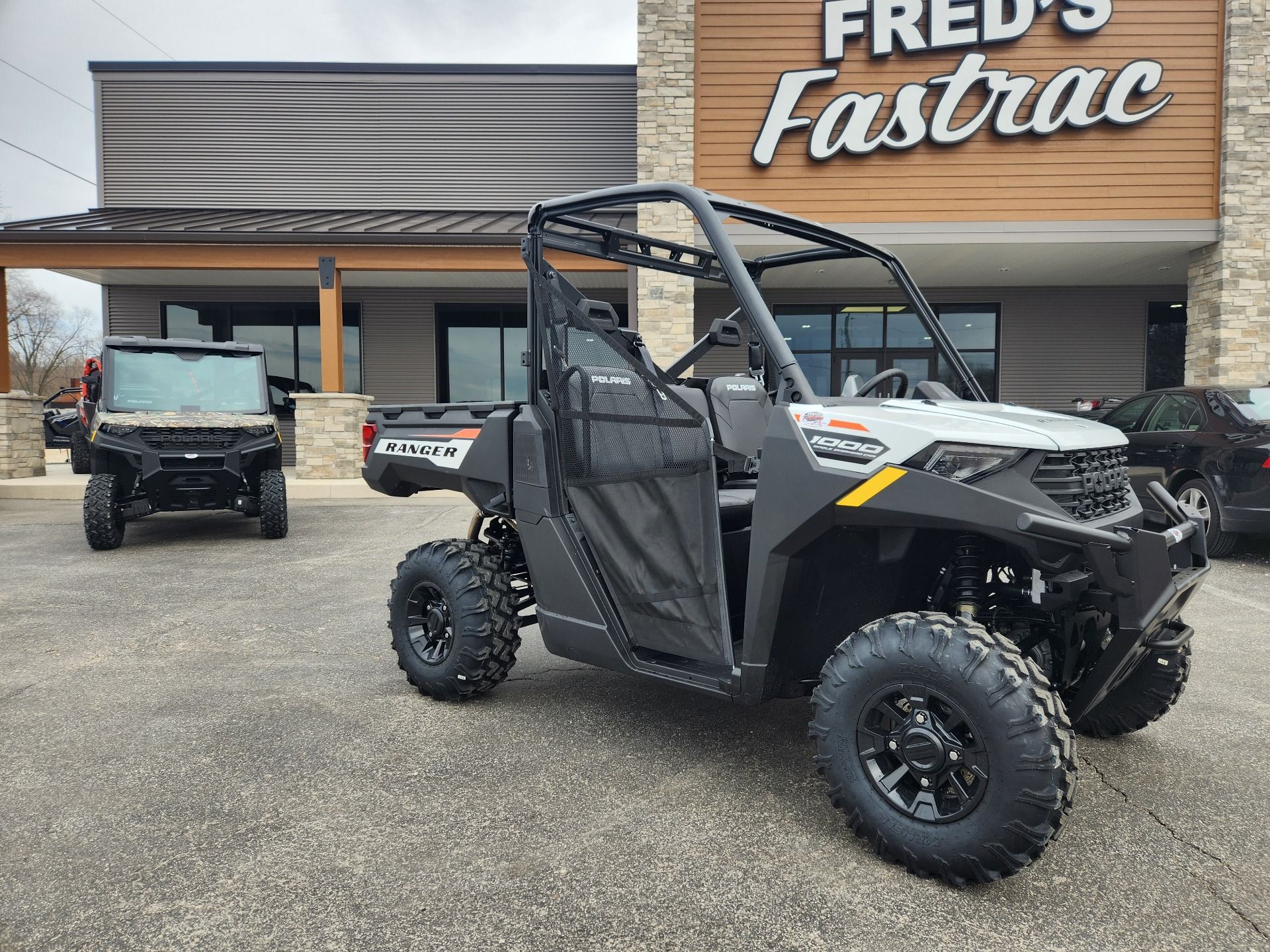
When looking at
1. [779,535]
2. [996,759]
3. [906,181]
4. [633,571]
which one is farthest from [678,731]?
[906,181]

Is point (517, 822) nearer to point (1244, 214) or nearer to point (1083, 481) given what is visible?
point (1083, 481)

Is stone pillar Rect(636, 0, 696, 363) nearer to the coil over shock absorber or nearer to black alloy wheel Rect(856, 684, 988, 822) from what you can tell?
the coil over shock absorber

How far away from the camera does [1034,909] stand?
225 cm

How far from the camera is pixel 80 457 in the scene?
14867mm

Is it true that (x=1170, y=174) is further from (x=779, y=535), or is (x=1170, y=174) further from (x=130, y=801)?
(x=130, y=801)

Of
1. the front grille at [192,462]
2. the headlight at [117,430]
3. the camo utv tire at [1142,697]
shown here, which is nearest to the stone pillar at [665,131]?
the front grille at [192,462]

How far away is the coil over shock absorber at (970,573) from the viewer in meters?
2.62

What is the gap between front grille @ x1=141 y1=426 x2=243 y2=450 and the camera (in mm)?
8422

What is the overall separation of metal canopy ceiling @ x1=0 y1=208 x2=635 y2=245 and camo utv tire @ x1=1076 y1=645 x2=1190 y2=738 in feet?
33.2

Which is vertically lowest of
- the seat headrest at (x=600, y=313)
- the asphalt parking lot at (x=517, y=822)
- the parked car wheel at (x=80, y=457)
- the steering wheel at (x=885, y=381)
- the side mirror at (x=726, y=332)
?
the asphalt parking lot at (x=517, y=822)

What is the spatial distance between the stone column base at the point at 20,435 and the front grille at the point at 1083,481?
15.1 meters

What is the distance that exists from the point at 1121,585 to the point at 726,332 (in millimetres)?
1331

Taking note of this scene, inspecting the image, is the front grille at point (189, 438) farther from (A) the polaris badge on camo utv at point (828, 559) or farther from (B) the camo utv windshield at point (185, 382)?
(A) the polaris badge on camo utv at point (828, 559)

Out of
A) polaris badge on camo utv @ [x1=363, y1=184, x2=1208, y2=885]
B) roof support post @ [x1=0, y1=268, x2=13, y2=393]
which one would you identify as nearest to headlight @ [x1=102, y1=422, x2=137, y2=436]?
polaris badge on camo utv @ [x1=363, y1=184, x2=1208, y2=885]
